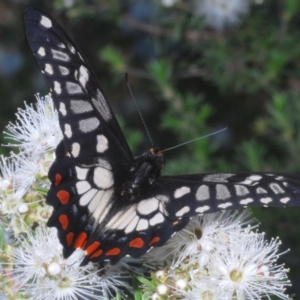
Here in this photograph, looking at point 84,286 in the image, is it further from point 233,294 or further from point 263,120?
point 263,120

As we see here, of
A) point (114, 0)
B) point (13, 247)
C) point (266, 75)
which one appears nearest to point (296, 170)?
point (266, 75)

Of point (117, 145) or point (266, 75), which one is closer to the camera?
point (117, 145)

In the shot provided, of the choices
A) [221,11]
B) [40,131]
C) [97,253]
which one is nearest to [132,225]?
[97,253]

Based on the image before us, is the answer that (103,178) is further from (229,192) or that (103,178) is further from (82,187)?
(229,192)

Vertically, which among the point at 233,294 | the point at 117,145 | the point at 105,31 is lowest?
the point at 233,294

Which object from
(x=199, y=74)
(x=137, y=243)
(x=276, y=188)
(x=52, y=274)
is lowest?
(x=52, y=274)

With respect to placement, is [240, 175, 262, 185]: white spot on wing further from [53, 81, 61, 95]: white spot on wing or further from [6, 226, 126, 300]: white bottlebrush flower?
[53, 81, 61, 95]: white spot on wing

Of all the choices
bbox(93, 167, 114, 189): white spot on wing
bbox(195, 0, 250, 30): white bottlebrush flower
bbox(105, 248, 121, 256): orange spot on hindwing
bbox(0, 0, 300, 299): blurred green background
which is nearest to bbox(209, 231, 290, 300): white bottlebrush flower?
bbox(105, 248, 121, 256): orange spot on hindwing
